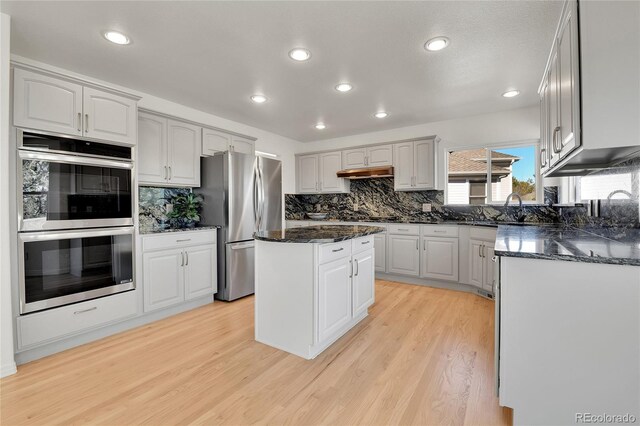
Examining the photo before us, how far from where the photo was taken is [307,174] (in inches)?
222

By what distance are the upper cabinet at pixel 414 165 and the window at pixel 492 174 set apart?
1.43ft

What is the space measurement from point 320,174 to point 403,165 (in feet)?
5.17

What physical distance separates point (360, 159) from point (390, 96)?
166cm

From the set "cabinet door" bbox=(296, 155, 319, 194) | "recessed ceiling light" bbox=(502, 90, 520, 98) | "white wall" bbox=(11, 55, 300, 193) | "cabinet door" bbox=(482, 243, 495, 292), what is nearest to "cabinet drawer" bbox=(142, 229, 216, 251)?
"white wall" bbox=(11, 55, 300, 193)

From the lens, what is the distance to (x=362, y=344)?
243cm

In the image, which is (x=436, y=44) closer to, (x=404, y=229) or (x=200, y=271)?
(x=404, y=229)

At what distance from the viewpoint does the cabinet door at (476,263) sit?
11.9 ft

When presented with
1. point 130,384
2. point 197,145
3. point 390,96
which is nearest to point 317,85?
point 390,96

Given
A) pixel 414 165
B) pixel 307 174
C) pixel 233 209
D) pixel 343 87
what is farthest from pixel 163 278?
pixel 414 165

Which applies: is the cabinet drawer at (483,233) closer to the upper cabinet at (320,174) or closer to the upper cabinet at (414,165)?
the upper cabinet at (414,165)

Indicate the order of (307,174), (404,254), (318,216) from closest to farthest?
(404,254)
(318,216)
(307,174)

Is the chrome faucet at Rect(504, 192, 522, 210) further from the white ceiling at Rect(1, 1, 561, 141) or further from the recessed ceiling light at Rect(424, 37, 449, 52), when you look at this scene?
the recessed ceiling light at Rect(424, 37, 449, 52)

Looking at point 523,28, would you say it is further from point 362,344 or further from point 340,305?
point 362,344

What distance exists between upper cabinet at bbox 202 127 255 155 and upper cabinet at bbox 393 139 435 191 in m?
2.30
